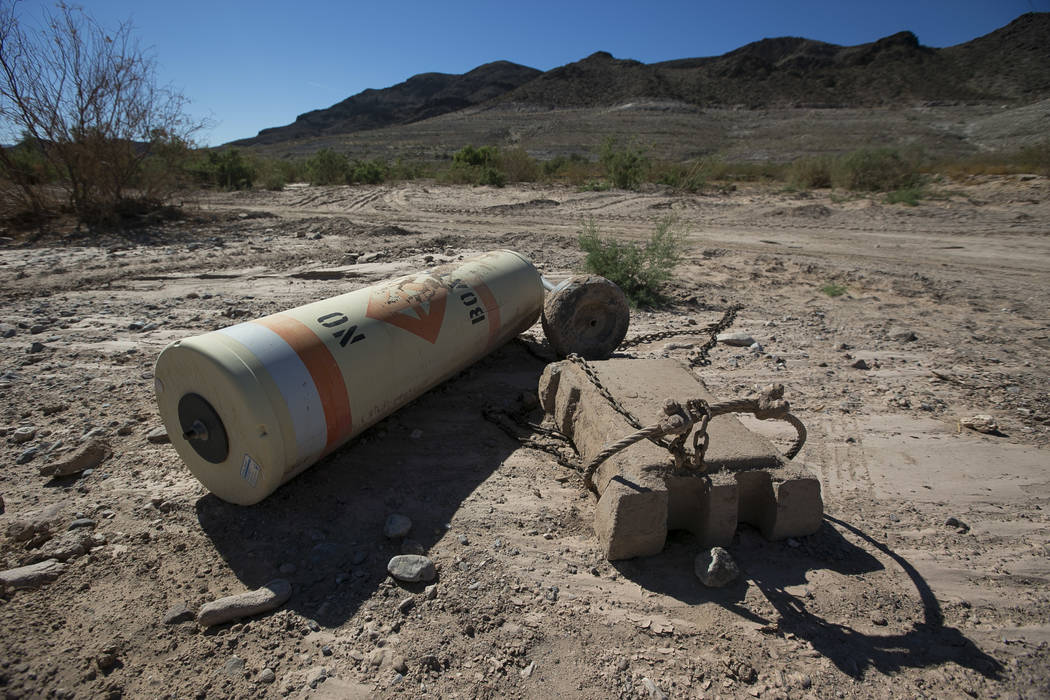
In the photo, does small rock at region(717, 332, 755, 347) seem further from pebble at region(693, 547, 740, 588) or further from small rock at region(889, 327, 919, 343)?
pebble at region(693, 547, 740, 588)

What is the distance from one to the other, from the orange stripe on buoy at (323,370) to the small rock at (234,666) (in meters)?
1.02

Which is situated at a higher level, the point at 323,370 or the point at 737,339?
the point at 323,370

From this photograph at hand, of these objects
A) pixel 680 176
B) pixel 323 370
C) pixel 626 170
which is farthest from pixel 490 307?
pixel 680 176

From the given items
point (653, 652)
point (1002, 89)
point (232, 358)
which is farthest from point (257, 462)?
point (1002, 89)

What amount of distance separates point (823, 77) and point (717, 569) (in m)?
66.8

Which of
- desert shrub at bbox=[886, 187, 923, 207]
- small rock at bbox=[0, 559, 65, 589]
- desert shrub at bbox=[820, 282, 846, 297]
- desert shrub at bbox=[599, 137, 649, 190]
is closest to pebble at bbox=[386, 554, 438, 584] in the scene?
small rock at bbox=[0, 559, 65, 589]

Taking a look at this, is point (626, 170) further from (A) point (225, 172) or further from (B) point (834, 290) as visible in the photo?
(A) point (225, 172)

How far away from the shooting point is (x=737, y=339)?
16.8 ft

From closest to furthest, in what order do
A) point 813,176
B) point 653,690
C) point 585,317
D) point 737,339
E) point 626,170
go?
point 653,690
point 585,317
point 737,339
point 813,176
point 626,170

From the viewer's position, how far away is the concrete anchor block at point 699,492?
2473 millimetres

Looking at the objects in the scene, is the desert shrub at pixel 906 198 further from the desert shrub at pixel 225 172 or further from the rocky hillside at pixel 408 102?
the rocky hillside at pixel 408 102

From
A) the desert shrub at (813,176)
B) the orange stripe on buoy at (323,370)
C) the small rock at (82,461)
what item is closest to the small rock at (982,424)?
the orange stripe on buoy at (323,370)

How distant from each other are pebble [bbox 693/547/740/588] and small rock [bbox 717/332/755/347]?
3.02 m

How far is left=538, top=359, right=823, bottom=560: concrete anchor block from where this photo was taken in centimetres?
247
